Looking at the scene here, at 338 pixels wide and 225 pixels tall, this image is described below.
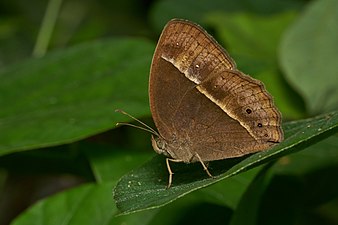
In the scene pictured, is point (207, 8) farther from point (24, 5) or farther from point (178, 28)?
point (178, 28)

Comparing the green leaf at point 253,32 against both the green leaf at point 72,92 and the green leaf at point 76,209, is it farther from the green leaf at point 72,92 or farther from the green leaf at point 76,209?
the green leaf at point 76,209

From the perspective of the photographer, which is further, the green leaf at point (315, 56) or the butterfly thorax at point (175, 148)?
the green leaf at point (315, 56)

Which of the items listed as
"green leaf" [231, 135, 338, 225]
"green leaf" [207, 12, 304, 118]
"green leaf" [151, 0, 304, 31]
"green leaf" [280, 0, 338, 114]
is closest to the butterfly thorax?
"green leaf" [231, 135, 338, 225]

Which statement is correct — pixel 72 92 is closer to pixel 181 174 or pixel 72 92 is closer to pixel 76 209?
pixel 76 209

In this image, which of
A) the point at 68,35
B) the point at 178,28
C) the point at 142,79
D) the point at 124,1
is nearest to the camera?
the point at 178,28

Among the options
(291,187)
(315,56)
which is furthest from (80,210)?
(315,56)

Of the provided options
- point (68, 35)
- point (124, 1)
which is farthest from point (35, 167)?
point (124, 1)

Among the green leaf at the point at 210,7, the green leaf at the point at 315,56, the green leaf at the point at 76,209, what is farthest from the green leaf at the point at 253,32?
the green leaf at the point at 76,209

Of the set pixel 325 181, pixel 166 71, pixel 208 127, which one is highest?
pixel 166 71
